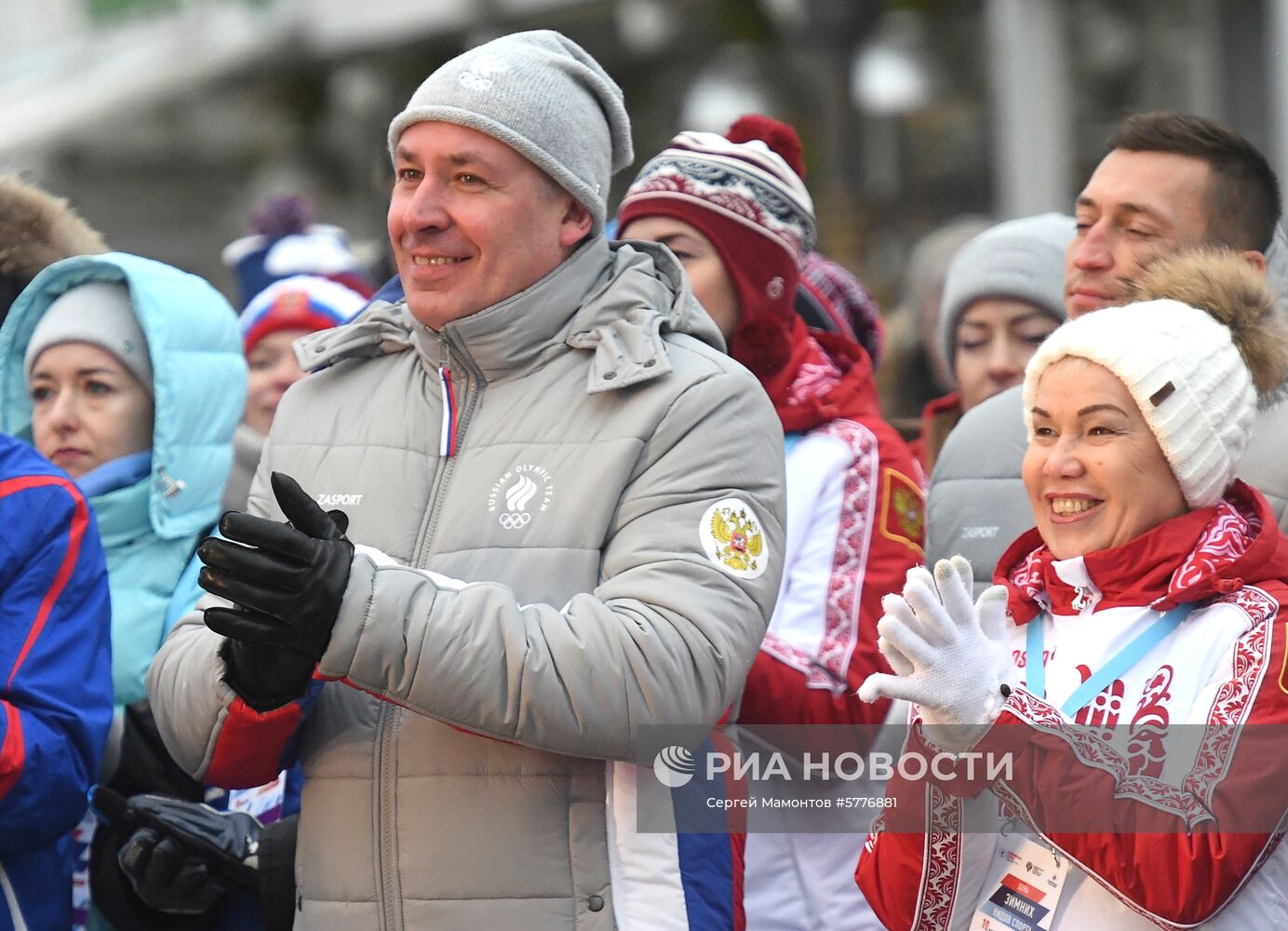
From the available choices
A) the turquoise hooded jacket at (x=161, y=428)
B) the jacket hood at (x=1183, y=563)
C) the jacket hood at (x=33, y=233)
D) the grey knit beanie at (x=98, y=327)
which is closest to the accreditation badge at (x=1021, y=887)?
the jacket hood at (x=1183, y=563)

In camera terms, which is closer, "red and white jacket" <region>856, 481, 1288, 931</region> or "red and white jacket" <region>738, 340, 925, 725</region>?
"red and white jacket" <region>856, 481, 1288, 931</region>

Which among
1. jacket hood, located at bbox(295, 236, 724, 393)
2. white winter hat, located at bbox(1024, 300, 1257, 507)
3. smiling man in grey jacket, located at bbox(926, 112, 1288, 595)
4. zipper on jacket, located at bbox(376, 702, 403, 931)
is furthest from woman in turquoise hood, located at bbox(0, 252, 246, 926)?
white winter hat, located at bbox(1024, 300, 1257, 507)

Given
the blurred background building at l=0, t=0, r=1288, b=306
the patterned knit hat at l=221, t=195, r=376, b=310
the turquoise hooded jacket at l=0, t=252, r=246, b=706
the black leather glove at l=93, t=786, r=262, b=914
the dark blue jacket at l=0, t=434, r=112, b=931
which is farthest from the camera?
the blurred background building at l=0, t=0, r=1288, b=306

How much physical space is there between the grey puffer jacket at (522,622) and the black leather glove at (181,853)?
335 mm

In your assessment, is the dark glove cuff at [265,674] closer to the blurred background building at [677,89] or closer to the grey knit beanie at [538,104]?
the grey knit beanie at [538,104]

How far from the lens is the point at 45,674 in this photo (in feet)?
10.1

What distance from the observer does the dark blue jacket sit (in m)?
3.02

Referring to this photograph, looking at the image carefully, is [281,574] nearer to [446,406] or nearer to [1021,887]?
[446,406]

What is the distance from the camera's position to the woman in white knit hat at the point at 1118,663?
8.04 ft

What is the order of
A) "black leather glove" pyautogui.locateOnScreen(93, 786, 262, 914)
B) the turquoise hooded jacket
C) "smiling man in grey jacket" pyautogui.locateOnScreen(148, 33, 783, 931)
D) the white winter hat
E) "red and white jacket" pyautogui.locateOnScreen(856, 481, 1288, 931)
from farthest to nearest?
the turquoise hooded jacket, "black leather glove" pyautogui.locateOnScreen(93, 786, 262, 914), the white winter hat, "smiling man in grey jacket" pyautogui.locateOnScreen(148, 33, 783, 931), "red and white jacket" pyautogui.locateOnScreen(856, 481, 1288, 931)

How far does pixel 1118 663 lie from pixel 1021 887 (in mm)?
354

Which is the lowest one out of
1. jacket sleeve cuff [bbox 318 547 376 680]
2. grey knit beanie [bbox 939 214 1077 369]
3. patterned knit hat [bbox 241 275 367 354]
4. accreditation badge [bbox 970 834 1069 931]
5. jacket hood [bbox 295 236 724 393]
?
accreditation badge [bbox 970 834 1069 931]

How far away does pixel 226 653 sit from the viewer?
9.00 ft

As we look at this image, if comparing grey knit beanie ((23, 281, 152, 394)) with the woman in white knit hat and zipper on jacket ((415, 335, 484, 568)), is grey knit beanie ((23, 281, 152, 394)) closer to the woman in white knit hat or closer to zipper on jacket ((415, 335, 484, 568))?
zipper on jacket ((415, 335, 484, 568))
